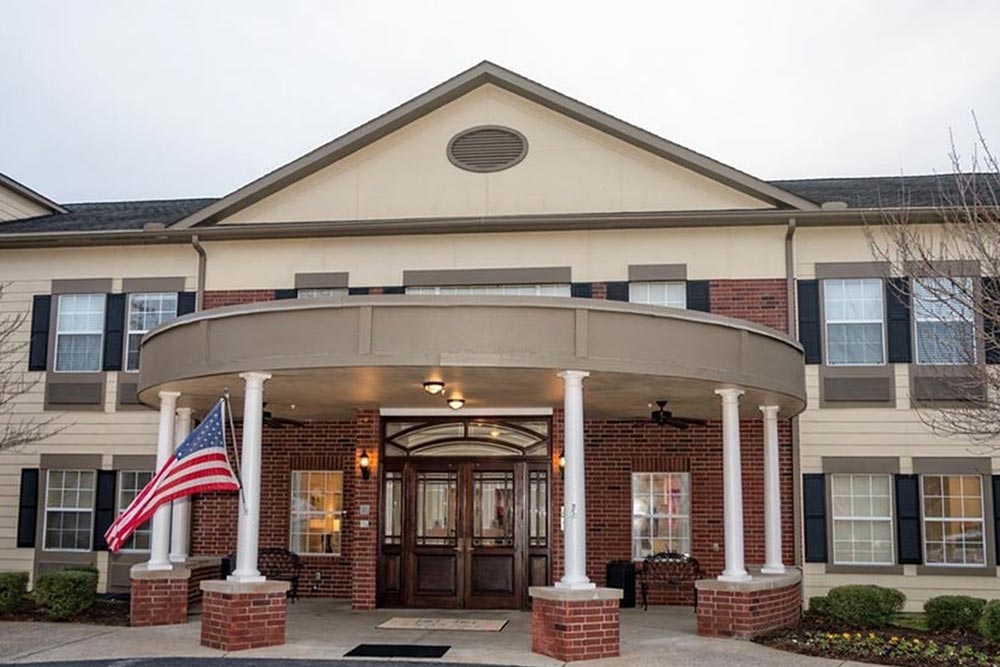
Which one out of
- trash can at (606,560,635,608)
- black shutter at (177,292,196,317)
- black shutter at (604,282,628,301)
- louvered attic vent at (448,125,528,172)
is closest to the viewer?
trash can at (606,560,635,608)

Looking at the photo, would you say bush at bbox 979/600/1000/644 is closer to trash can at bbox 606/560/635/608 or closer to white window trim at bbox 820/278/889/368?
white window trim at bbox 820/278/889/368

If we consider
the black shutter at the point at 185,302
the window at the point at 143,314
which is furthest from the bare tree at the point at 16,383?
the black shutter at the point at 185,302

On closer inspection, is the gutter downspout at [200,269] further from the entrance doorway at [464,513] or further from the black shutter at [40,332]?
the entrance doorway at [464,513]

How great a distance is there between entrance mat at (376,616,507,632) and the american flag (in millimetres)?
3200

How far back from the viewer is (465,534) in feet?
52.6

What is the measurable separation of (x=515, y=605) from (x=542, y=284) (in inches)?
193

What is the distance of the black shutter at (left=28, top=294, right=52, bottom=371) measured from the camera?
1844 centimetres

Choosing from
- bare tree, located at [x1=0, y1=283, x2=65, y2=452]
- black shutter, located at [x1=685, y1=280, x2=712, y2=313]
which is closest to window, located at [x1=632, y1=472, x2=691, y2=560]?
black shutter, located at [x1=685, y1=280, x2=712, y2=313]

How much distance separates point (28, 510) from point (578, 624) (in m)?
11.1

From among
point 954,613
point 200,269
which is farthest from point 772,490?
point 200,269

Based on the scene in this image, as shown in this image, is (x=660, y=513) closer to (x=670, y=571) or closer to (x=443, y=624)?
(x=670, y=571)

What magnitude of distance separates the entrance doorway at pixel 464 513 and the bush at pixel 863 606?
4085 mm

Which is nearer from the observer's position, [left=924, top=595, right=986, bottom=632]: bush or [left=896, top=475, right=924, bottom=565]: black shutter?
[left=924, top=595, right=986, bottom=632]: bush

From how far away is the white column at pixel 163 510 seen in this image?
14.0 metres
